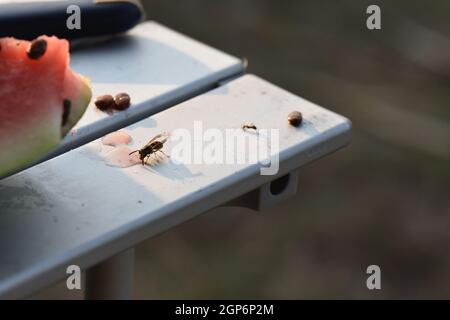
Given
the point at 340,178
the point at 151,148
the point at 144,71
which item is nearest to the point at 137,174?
the point at 151,148

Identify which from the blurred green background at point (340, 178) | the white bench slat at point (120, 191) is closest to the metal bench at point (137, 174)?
the white bench slat at point (120, 191)

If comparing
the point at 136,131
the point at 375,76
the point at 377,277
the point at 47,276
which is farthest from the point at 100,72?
the point at 375,76

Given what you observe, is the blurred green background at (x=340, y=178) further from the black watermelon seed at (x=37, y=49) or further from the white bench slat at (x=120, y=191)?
the black watermelon seed at (x=37, y=49)

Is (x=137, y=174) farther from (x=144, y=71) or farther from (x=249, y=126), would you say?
(x=144, y=71)

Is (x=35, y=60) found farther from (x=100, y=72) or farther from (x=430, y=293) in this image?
(x=430, y=293)

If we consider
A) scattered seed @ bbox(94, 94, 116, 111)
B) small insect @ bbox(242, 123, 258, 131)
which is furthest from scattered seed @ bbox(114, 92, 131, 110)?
small insect @ bbox(242, 123, 258, 131)

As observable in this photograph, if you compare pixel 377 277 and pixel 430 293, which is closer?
pixel 377 277
